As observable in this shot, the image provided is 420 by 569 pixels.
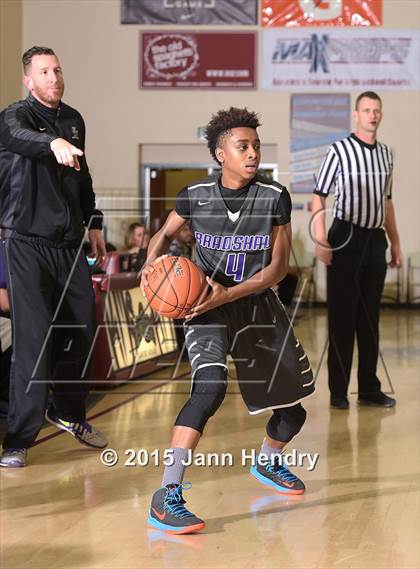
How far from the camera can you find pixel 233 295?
3643 mm

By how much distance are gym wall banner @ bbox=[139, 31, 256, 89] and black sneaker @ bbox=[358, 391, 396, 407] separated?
1005 centimetres

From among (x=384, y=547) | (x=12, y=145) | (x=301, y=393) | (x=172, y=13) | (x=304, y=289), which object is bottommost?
(x=304, y=289)

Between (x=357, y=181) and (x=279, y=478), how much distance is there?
254 centimetres

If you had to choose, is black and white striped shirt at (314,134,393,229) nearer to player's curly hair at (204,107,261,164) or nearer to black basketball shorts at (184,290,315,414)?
black basketball shorts at (184,290,315,414)

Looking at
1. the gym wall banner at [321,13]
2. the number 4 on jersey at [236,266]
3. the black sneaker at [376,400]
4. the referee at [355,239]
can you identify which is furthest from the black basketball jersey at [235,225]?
→ the gym wall banner at [321,13]

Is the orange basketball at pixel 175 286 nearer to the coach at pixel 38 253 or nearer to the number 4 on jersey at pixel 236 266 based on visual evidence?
the number 4 on jersey at pixel 236 266

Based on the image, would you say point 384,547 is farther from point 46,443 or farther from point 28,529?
point 46,443

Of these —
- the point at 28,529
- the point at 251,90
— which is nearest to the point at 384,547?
the point at 28,529

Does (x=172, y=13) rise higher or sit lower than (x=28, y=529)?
higher

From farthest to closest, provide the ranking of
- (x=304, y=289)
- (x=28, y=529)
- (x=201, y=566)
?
1. (x=304, y=289)
2. (x=28, y=529)
3. (x=201, y=566)

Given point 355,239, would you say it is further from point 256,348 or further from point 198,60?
point 198,60

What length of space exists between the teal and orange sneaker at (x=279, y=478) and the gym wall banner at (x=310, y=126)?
11.6 m

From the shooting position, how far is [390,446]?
5234 millimetres

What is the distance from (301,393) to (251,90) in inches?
487
